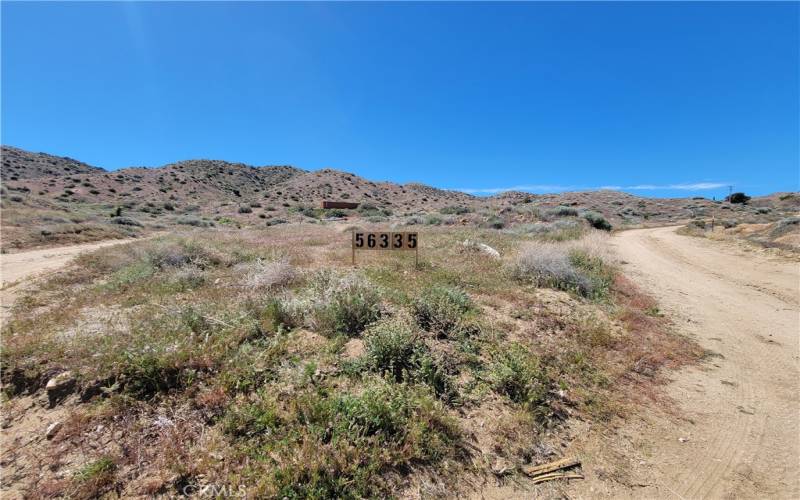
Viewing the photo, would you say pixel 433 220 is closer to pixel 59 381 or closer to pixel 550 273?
pixel 550 273

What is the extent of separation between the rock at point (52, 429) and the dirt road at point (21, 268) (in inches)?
145

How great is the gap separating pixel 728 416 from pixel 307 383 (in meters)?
4.75

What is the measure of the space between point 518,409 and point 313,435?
85.9 inches

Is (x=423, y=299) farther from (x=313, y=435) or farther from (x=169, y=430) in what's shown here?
(x=169, y=430)

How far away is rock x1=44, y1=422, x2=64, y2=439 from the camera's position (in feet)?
9.94

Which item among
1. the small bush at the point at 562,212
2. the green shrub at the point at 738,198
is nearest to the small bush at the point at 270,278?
the small bush at the point at 562,212

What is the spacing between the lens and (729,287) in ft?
30.0

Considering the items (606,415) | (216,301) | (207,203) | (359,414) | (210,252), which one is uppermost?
(207,203)

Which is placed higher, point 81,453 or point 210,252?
point 210,252

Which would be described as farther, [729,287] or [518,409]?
[729,287]

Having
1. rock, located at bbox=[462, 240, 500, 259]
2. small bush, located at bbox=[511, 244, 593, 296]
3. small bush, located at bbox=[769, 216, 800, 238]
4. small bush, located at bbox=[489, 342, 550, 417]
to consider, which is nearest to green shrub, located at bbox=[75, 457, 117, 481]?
small bush, located at bbox=[489, 342, 550, 417]

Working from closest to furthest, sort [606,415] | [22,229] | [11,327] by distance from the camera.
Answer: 1. [606,415]
2. [11,327]
3. [22,229]

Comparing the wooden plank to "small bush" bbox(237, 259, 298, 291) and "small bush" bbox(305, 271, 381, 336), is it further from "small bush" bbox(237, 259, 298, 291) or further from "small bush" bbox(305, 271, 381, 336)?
"small bush" bbox(237, 259, 298, 291)

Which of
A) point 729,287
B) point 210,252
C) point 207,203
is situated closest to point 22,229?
point 210,252
